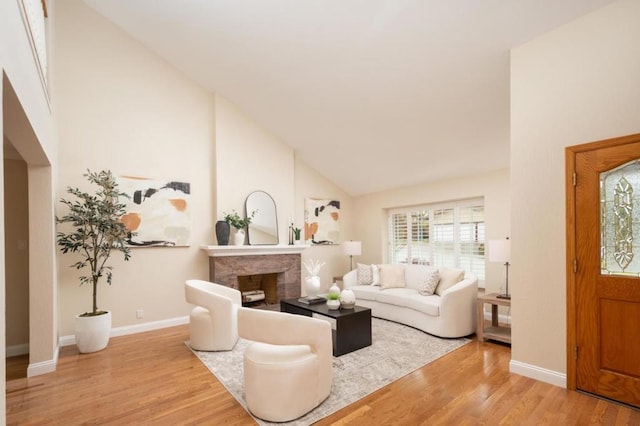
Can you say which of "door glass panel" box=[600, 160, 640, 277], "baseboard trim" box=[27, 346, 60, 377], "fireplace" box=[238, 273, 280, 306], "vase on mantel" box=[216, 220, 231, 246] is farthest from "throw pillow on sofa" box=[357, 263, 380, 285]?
"baseboard trim" box=[27, 346, 60, 377]

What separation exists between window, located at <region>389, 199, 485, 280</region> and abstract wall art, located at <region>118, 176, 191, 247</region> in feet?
14.0

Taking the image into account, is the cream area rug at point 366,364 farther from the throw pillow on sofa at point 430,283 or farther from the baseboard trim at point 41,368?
the baseboard trim at point 41,368

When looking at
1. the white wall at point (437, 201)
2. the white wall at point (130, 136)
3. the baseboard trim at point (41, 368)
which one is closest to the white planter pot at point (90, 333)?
the baseboard trim at point (41, 368)

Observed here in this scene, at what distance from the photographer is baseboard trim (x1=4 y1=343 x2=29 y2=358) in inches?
147

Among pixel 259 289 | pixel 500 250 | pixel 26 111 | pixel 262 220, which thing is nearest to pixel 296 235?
pixel 262 220

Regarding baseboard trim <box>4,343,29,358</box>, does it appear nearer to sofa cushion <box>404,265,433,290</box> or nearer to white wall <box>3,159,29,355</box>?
white wall <box>3,159,29,355</box>

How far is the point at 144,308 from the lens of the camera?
4664 millimetres

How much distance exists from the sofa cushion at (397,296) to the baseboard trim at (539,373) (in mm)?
1598

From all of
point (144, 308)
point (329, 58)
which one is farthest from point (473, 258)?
point (144, 308)

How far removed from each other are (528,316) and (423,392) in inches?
50.0

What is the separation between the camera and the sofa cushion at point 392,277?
205 inches

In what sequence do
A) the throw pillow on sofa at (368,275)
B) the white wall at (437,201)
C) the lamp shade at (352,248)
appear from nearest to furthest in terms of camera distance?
the white wall at (437,201) → the throw pillow on sofa at (368,275) → the lamp shade at (352,248)

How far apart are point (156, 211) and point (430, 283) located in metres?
4.28

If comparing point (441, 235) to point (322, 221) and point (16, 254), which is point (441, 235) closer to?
point (322, 221)
